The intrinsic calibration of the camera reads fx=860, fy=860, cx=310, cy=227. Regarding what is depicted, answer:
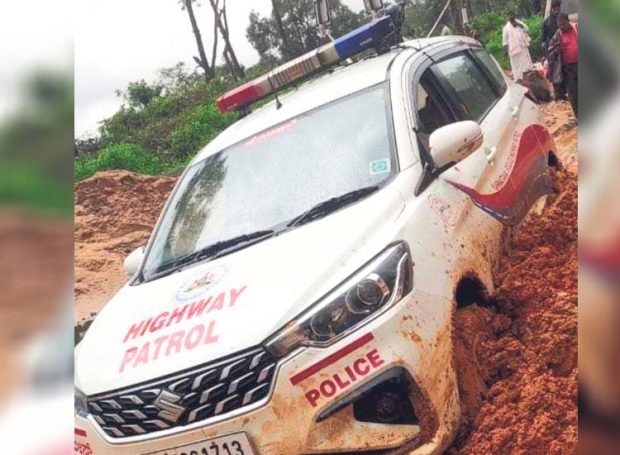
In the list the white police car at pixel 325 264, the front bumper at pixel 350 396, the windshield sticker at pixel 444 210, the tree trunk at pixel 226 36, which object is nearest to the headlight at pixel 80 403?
the white police car at pixel 325 264

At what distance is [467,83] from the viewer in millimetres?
2881

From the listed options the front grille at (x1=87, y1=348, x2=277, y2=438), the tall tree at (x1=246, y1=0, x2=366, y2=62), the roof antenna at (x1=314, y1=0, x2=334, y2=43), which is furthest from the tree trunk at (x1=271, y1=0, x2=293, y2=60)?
the front grille at (x1=87, y1=348, x2=277, y2=438)

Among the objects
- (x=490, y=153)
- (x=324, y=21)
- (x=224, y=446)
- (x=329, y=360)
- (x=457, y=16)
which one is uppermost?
(x=324, y=21)

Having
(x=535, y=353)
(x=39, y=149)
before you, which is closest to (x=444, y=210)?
(x=535, y=353)

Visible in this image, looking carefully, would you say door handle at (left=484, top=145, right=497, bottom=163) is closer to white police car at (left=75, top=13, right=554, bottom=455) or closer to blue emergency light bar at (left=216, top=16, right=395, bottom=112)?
white police car at (left=75, top=13, right=554, bottom=455)

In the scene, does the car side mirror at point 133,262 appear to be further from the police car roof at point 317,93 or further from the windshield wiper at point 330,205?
the windshield wiper at point 330,205

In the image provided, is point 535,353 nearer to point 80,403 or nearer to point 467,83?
point 467,83

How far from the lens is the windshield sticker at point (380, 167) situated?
2.41 metres

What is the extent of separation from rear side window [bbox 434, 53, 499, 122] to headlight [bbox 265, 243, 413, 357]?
0.93 metres

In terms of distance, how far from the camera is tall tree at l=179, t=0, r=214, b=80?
297 cm

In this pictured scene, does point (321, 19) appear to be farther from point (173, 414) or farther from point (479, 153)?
point (173, 414)

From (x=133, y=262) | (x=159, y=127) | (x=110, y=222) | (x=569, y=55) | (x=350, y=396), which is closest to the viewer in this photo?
(x=350, y=396)

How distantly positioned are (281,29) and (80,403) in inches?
53.3

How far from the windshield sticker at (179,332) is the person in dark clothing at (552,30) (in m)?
0.97
